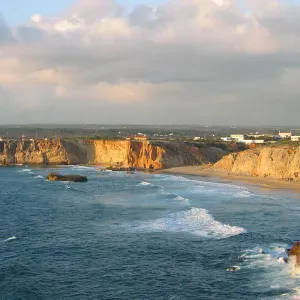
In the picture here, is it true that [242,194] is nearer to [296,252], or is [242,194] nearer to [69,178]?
[296,252]

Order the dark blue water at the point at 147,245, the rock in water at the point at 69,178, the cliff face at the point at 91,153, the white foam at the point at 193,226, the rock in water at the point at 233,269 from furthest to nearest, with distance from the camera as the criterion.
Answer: the cliff face at the point at 91,153, the rock in water at the point at 69,178, the white foam at the point at 193,226, the rock in water at the point at 233,269, the dark blue water at the point at 147,245

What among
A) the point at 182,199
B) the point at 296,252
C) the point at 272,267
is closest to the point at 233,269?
the point at 272,267

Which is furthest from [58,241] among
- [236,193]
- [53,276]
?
[236,193]

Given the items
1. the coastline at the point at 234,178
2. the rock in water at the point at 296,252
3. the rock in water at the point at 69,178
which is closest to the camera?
the rock in water at the point at 296,252

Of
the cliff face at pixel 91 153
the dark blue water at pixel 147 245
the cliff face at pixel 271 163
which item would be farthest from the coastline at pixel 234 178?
the cliff face at pixel 91 153

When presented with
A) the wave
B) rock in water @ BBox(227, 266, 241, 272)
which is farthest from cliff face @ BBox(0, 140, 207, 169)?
rock in water @ BBox(227, 266, 241, 272)

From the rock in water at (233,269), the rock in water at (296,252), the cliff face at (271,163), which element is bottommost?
the rock in water at (233,269)

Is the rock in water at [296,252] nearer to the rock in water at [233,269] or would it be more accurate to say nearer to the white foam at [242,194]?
the rock in water at [233,269]

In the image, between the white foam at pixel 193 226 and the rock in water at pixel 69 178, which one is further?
the rock in water at pixel 69 178
